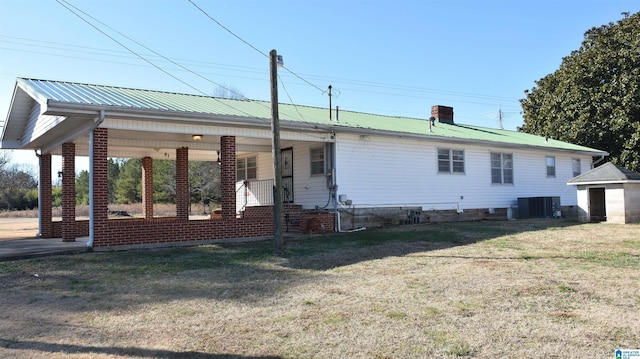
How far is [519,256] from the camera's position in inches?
376

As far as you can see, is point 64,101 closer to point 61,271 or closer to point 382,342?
point 61,271

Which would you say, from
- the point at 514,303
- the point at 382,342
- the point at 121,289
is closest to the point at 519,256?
the point at 514,303

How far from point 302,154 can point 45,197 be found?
7943 mm

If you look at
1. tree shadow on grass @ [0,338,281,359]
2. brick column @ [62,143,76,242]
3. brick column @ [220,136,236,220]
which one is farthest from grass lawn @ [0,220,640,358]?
brick column @ [62,143,76,242]

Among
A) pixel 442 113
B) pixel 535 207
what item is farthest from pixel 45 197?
pixel 535 207

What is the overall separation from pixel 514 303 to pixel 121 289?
5.19 m

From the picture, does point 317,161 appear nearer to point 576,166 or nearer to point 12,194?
point 576,166

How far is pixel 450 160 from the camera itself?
1834 cm

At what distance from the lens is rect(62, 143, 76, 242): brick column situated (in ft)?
43.5

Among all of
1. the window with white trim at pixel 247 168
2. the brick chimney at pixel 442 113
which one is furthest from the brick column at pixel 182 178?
the brick chimney at pixel 442 113

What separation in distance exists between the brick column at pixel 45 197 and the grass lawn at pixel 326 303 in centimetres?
592

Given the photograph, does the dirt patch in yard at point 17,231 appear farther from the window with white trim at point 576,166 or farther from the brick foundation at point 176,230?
the window with white trim at point 576,166

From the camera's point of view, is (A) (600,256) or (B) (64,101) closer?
(A) (600,256)

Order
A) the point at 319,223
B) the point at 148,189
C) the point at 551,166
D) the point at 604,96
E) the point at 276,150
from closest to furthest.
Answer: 1. the point at 276,150
2. the point at 319,223
3. the point at 148,189
4. the point at 551,166
5. the point at 604,96
